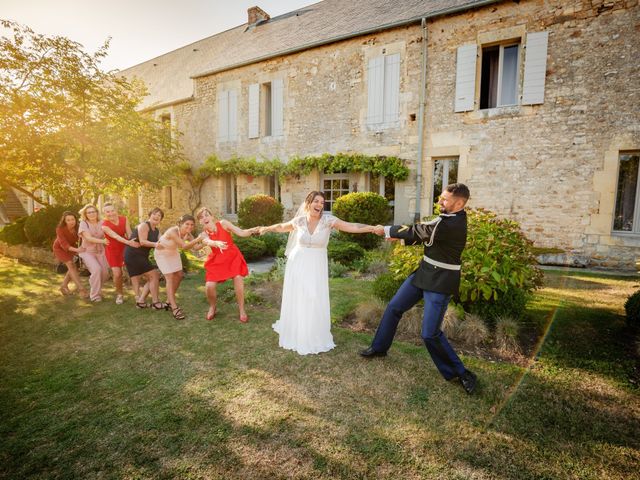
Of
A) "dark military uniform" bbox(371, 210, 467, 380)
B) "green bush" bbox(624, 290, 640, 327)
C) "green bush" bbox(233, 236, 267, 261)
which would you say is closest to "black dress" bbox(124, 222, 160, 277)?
"green bush" bbox(233, 236, 267, 261)

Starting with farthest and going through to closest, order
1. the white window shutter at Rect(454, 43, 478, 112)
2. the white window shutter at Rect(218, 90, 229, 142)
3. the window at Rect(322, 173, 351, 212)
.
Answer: the white window shutter at Rect(218, 90, 229, 142)
the window at Rect(322, 173, 351, 212)
the white window shutter at Rect(454, 43, 478, 112)

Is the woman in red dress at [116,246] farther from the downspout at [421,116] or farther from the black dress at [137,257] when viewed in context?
the downspout at [421,116]

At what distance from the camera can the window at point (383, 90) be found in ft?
34.2

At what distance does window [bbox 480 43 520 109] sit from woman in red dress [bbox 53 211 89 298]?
1086cm

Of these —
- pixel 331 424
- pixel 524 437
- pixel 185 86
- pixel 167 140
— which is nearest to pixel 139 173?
pixel 167 140

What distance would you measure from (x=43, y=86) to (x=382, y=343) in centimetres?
1063

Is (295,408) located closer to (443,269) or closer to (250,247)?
(443,269)

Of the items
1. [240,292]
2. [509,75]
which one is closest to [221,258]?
[240,292]

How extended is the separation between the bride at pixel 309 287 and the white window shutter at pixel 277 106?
9.68m

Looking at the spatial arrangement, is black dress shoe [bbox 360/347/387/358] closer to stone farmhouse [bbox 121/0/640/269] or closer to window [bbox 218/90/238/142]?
stone farmhouse [bbox 121/0/640/269]

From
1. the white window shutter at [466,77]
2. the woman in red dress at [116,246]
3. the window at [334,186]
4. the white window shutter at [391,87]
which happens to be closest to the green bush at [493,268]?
the woman in red dress at [116,246]

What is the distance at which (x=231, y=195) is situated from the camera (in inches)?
578

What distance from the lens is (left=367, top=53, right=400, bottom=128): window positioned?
34.2ft

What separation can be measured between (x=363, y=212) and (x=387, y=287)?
183 inches
